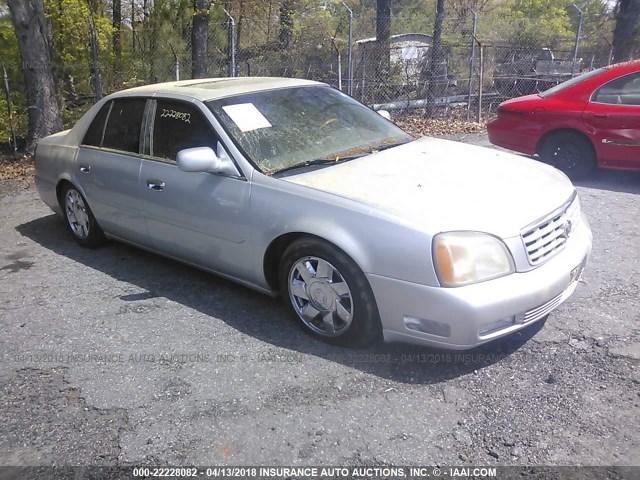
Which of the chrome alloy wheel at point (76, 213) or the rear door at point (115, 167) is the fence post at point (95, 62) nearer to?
the chrome alloy wheel at point (76, 213)

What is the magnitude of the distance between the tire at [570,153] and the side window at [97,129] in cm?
512

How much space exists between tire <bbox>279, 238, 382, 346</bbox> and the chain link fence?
25.0 ft

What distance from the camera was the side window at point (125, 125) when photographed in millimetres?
4742

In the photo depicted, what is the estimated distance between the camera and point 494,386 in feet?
10.2

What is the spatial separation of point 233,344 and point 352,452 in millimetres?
1257

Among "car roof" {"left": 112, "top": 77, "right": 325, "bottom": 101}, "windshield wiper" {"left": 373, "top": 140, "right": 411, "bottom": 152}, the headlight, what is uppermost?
"car roof" {"left": 112, "top": 77, "right": 325, "bottom": 101}

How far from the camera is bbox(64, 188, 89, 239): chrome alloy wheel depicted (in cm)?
542

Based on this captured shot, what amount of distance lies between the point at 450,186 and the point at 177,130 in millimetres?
2092

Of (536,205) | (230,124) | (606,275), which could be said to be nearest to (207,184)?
(230,124)

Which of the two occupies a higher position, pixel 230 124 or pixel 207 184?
pixel 230 124

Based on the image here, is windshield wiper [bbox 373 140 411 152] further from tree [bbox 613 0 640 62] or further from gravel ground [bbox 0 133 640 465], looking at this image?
tree [bbox 613 0 640 62]

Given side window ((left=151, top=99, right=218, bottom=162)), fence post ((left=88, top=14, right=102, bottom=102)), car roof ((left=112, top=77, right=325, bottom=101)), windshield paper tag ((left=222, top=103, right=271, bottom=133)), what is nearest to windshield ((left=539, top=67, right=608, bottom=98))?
car roof ((left=112, top=77, right=325, bottom=101))

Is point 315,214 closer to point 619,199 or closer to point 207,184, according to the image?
point 207,184

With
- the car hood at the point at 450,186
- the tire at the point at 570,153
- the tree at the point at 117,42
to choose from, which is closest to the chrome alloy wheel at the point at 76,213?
the car hood at the point at 450,186
